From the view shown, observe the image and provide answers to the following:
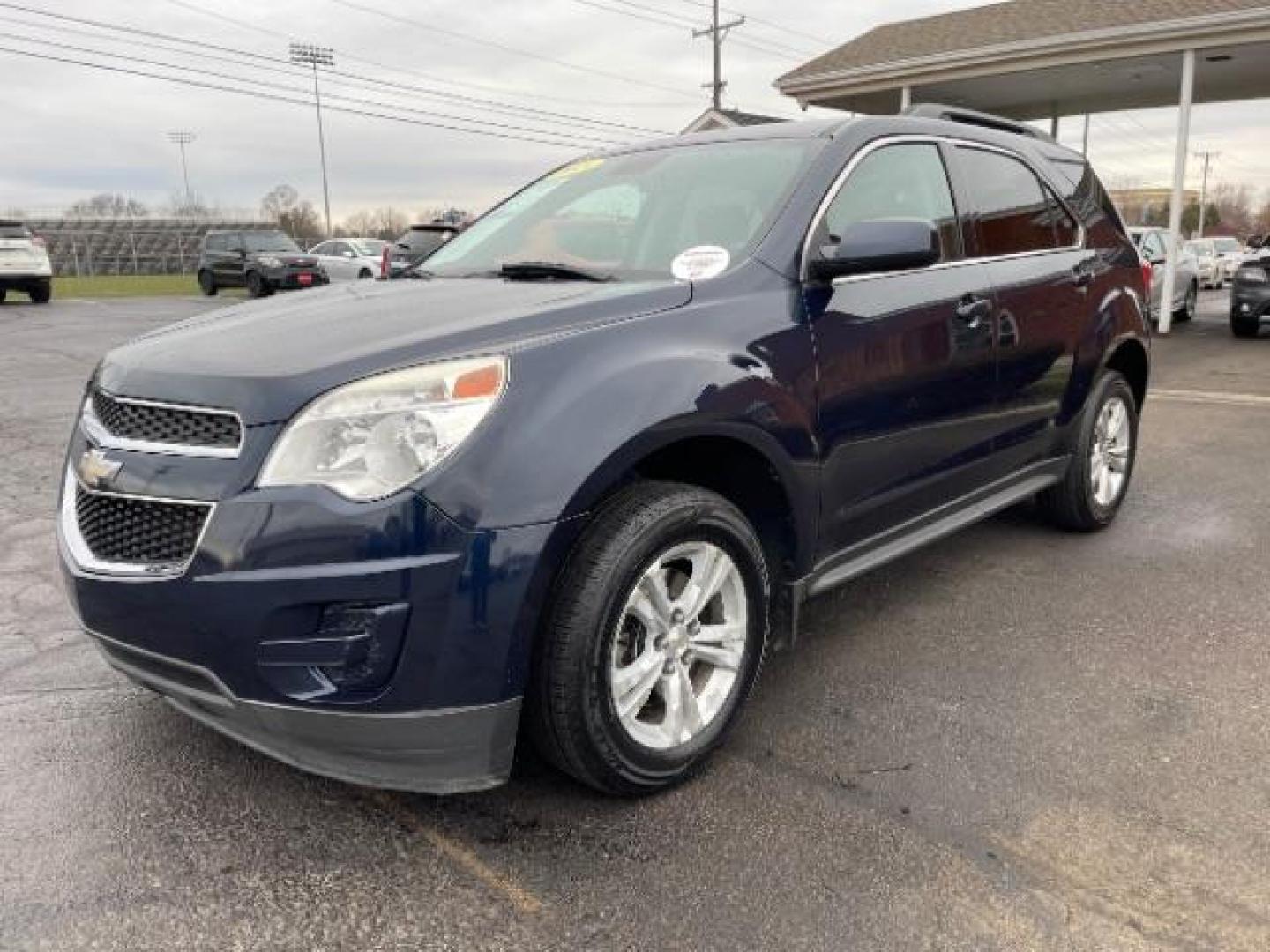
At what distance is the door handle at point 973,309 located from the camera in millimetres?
3602

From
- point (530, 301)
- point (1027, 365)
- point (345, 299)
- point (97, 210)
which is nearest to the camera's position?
point (530, 301)

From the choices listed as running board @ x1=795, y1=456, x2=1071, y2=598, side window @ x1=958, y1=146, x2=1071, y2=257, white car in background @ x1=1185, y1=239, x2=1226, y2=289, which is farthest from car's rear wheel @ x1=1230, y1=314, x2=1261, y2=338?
white car in background @ x1=1185, y1=239, x2=1226, y2=289

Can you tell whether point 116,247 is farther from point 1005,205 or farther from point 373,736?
point 373,736

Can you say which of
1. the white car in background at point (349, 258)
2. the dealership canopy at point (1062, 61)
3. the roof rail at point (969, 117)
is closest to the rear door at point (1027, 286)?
the roof rail at point (969, 117)

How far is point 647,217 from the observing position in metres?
3.44

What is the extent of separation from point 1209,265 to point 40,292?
2859 centimetres

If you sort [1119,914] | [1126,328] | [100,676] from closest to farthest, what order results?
[1119,914] → [100,676] → [1126,328]

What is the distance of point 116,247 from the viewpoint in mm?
52562

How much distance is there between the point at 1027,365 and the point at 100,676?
3.58 meters

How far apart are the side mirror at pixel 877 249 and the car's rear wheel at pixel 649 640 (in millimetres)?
795

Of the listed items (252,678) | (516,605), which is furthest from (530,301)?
(252,678)

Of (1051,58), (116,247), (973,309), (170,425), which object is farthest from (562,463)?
(116,247)

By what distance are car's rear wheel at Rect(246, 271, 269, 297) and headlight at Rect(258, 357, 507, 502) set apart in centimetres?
2364

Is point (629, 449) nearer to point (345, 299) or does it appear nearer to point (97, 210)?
point (345, 299)
